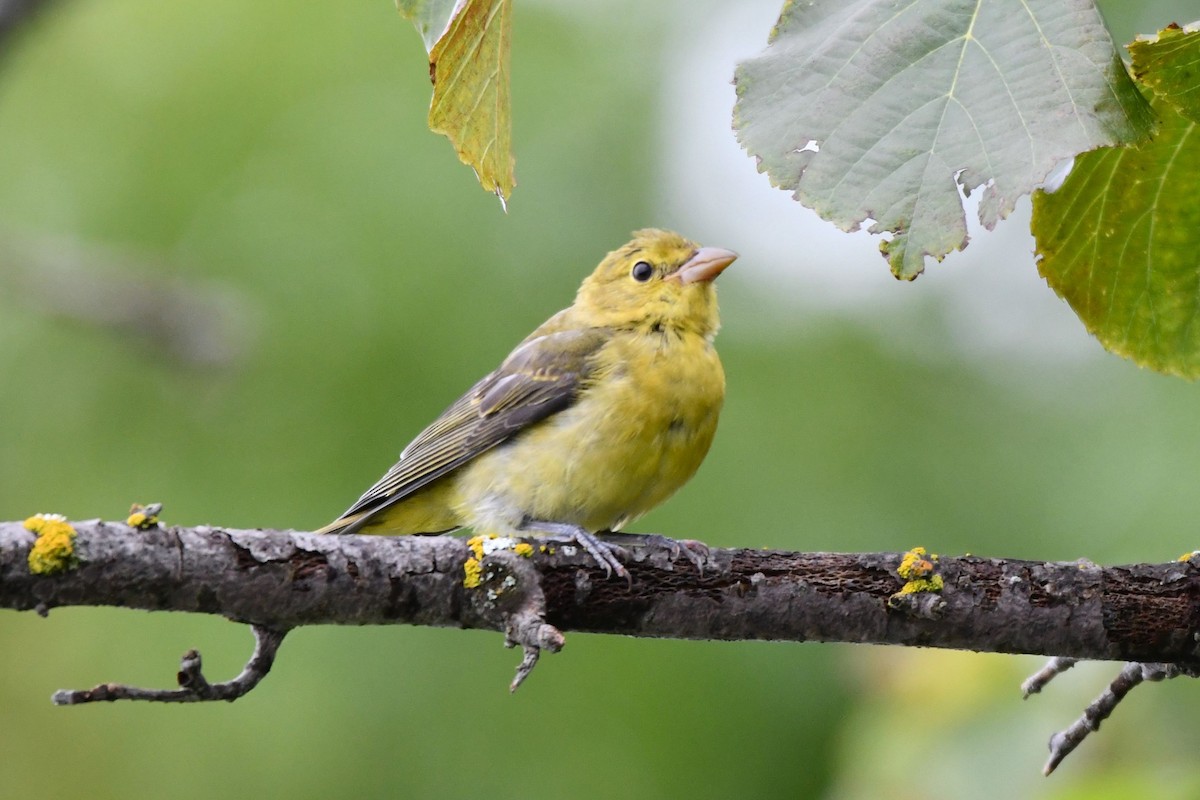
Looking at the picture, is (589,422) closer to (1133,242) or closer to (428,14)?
(1133,242)

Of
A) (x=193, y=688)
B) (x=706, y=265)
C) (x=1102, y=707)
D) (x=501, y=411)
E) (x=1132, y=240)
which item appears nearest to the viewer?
(x=193, y=688)

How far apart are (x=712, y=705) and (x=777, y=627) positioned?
499cm

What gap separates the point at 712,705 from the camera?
791cm

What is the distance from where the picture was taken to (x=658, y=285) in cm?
527

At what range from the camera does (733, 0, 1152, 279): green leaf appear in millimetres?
2164

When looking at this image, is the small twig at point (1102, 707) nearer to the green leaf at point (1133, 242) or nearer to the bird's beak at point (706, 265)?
the green leaf at point (1133, 242)

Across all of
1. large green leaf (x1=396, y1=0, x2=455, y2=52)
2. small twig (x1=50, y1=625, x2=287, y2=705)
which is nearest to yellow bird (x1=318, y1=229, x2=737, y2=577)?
small twig (x1=50, y1=625, x2=287, y2=705)

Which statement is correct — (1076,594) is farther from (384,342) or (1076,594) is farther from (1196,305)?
(384,342)

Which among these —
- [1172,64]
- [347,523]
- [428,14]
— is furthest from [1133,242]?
[347,523]

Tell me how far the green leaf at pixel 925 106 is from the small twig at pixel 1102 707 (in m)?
1.35

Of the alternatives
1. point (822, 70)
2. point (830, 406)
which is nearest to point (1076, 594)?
point (822, 70)

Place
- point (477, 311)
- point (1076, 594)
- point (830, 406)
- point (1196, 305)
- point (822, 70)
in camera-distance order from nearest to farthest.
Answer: point (822, 70)
point (1196, 305)
point (1076, 594)
point (477, 311)
point (830, 406)

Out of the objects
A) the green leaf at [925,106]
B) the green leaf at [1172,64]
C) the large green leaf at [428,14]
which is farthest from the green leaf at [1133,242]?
the large green leaf at [428,14]

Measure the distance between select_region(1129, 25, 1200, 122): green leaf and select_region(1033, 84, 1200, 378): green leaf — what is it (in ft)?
0.86
